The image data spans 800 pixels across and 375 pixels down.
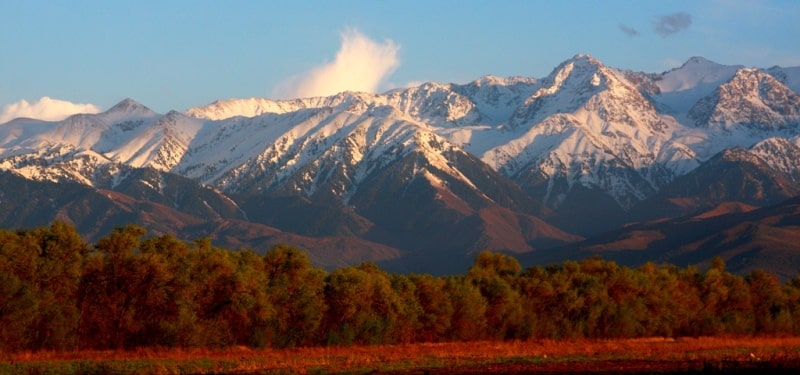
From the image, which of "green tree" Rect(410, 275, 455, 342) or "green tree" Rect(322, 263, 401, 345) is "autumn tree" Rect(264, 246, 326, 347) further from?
"green tree" Rect(410, 275, 455, 342)

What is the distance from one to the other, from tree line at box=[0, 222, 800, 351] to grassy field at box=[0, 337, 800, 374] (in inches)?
316

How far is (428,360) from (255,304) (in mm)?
34415

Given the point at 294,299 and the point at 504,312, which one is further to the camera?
the point at 504,312

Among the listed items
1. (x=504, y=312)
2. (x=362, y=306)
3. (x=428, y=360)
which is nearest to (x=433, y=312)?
(x=504, y=312)

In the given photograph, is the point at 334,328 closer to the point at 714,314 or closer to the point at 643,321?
the point at 643,321

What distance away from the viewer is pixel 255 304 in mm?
149500

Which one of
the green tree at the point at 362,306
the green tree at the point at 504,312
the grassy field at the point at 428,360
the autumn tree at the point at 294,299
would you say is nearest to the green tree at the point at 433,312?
the green tree at the point at 362,306

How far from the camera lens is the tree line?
141000mm

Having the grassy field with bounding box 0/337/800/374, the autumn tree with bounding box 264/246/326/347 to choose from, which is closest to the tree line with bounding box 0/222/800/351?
the autumn tree with bounding box 264/246/326/347

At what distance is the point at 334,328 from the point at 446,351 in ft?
76.2

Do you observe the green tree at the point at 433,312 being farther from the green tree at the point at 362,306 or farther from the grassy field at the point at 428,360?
the grassy field at the point at 428,360

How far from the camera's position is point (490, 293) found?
17625cm

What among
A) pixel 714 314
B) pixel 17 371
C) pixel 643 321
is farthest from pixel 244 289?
pixel 714 314

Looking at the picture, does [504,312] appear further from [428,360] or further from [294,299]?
[428,360]
